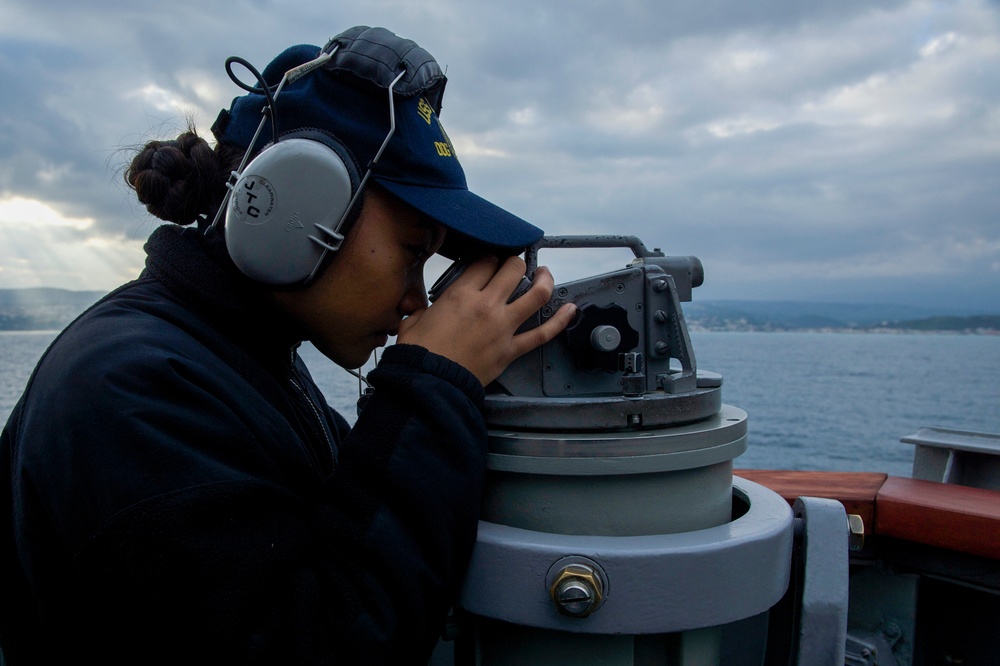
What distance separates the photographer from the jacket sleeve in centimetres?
80

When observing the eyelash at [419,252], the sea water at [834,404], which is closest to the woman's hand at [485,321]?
the eyelash at [419,252]

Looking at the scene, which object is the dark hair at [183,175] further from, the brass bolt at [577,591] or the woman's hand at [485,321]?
the brass bolt at [577,591]

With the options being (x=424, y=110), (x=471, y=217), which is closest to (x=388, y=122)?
(x=424, y=110)

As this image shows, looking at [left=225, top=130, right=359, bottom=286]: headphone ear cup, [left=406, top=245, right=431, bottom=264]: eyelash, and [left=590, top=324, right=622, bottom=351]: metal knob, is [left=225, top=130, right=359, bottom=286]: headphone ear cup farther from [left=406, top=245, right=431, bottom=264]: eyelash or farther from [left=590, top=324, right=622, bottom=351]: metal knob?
[left=590, top=324, right=622, bottom=351]: metal knob

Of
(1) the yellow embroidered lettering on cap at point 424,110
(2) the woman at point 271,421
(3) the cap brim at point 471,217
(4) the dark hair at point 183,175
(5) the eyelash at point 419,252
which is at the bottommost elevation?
(2) the woman at point 271,421

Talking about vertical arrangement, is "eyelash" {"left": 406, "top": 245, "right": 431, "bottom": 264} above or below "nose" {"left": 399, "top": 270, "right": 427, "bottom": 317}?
above

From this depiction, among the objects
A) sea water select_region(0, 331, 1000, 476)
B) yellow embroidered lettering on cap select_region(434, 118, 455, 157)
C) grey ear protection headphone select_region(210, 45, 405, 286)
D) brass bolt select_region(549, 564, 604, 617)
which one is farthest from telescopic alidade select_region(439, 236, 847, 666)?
sea water select_region(0, 331, 1000, 476)

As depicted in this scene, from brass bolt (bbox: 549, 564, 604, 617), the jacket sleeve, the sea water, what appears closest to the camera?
the jacket sleeve

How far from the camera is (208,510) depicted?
82 centimetres

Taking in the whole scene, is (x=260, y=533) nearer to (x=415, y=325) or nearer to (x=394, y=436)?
(x=394, y=436)

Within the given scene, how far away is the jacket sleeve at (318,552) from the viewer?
797 millimetres

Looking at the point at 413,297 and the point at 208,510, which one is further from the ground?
the point at 413,297

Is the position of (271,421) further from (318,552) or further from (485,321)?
(485,321)

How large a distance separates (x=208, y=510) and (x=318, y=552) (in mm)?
166
